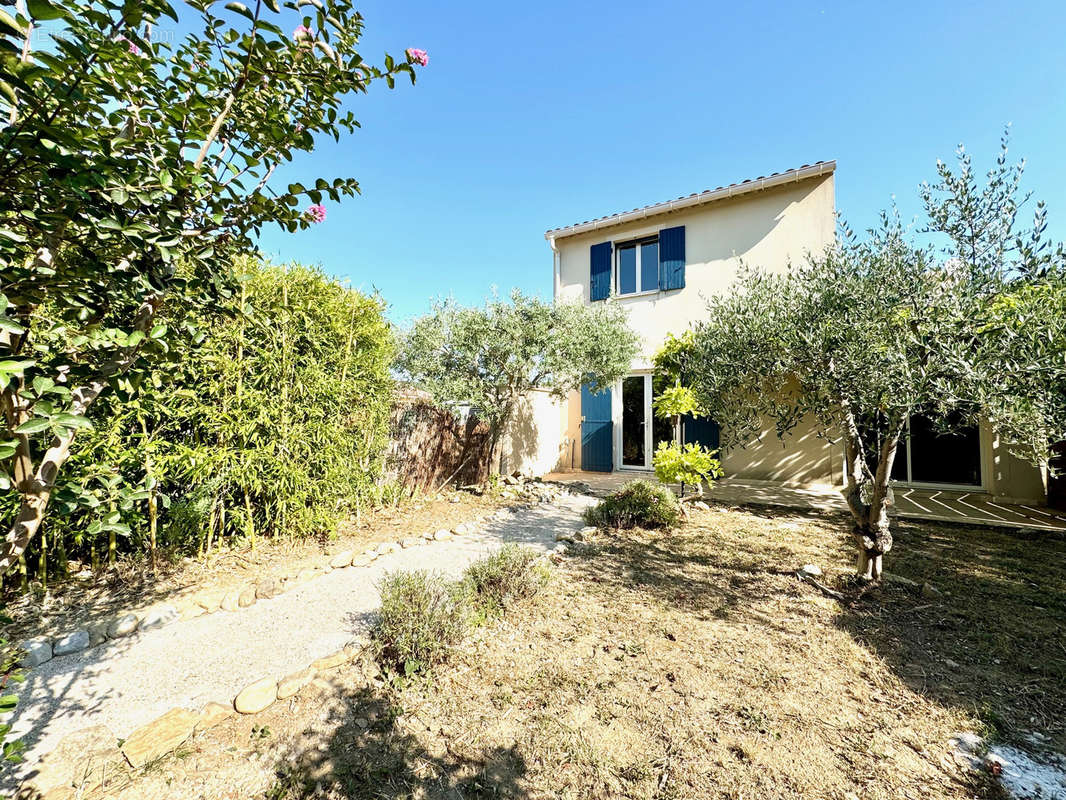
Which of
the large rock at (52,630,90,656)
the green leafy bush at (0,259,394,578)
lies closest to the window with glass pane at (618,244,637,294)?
the green leafy bush at (0,259,394,578)

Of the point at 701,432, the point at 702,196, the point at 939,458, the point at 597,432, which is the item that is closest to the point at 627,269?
the point at 702,196

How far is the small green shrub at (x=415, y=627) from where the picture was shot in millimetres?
2812

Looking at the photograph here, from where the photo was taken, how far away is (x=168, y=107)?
135 centimetres

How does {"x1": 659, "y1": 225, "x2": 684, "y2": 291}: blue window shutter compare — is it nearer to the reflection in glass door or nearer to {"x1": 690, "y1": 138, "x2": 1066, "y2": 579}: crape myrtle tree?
the reflection in glass door

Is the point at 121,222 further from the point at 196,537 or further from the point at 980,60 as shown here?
the point at 980,60

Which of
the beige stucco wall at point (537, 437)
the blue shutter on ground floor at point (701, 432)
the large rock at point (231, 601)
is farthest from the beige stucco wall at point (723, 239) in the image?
the large rock at point (231, 601)

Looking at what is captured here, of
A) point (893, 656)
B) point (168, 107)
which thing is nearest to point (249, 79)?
point (168, 107)

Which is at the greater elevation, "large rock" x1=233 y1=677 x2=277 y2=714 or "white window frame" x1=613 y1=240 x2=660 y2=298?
"white window frame" x1=613 y1=240 x2=660 y2=298

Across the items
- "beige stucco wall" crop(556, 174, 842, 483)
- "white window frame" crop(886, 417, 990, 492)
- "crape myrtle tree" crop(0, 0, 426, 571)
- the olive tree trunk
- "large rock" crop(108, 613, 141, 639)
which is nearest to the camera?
"crape myrtle tree" crop(0, 0, 426, 571)

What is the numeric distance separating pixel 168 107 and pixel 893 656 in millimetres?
4951

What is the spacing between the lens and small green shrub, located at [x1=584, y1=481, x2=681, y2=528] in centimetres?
621

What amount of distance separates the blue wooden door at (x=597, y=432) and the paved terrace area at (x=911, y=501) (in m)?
1.00

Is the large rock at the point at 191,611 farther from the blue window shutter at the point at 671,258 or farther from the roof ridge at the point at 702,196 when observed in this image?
the roof ridge at the point at 702,196

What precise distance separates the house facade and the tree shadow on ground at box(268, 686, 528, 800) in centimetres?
772
